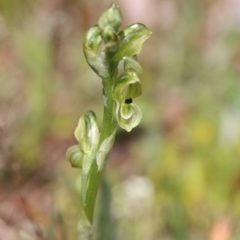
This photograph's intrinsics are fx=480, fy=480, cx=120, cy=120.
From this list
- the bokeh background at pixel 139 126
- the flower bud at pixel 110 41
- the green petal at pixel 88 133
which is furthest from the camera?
the bokeh background at pixel 139 126

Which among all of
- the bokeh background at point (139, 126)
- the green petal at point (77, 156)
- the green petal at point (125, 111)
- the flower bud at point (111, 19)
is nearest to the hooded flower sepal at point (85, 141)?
the green petal at point (77, 156)

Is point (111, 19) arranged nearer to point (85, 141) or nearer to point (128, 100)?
point (128, 100)

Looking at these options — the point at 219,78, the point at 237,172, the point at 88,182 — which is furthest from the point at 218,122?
the point at 88,182

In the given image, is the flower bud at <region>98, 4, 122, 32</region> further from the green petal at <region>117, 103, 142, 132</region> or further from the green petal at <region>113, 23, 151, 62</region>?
the green petal at <region>117, 103, 142, 132</region>

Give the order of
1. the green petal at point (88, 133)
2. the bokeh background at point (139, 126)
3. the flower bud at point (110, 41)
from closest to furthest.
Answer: the flower bud at point (110, 41), the green petal at point (88, 133), the bokeh background at point (139, 126)

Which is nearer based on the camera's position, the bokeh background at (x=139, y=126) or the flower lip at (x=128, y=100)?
the flower lip at (x=128, y=100)

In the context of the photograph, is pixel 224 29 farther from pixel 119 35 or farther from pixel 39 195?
pixel 119 35

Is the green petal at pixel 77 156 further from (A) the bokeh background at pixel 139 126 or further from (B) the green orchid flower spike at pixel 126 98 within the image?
(A) the bokeh background at pixel 139 126
